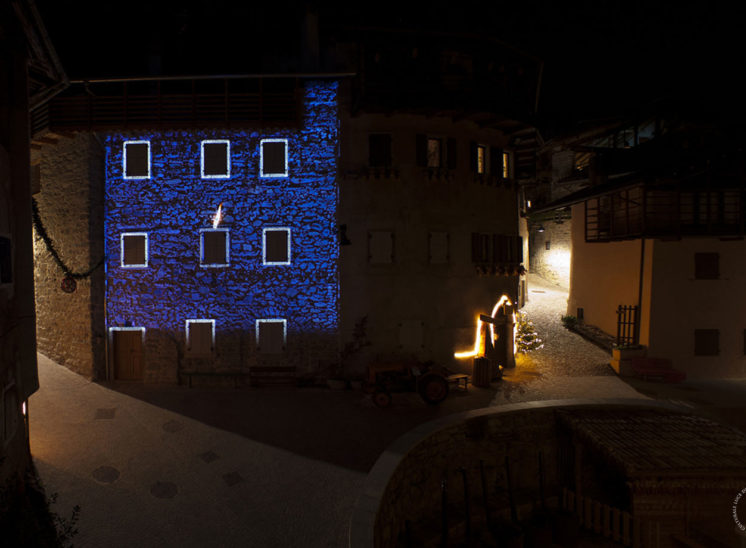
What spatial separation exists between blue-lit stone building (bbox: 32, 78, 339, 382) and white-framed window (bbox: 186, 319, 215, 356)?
0.04 m

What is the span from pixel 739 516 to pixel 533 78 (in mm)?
17576

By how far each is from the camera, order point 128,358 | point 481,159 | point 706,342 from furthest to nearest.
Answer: point 706,342, point 481,159, point 128,358

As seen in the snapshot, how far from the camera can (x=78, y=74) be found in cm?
1524

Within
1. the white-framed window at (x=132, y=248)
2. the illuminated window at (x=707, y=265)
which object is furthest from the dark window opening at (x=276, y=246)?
the illuminated window at (x=707, y=265)

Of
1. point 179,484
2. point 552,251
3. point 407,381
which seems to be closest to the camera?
point 179,484

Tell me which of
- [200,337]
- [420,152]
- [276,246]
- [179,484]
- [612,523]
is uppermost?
[420,152]

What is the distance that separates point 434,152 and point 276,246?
7.67 meters

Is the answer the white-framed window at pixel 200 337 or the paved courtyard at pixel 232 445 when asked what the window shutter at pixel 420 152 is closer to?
the paved courtyard at pixel 232 445

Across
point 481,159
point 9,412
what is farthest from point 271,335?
point 481,159

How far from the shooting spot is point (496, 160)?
668 inches

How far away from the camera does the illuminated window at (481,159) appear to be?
1662cm

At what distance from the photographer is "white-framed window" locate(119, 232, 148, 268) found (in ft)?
50.2

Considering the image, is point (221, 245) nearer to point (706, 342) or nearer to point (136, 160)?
point (136, 160)

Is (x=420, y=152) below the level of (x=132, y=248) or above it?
above
